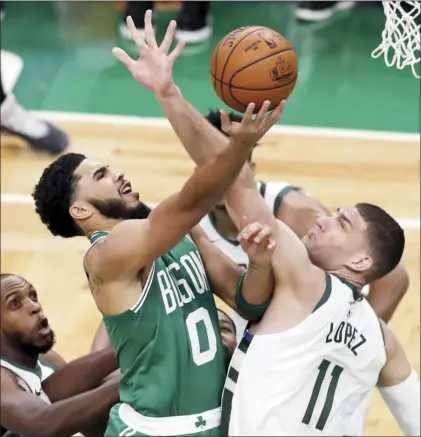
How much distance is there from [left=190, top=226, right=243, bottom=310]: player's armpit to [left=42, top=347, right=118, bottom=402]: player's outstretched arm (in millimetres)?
575

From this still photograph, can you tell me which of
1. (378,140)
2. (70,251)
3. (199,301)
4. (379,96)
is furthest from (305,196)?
(379,96)

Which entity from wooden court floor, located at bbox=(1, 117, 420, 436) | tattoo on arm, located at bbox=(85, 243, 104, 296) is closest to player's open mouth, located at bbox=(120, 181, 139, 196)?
tattoo on arm, located at bbox=(85, 243, 104, 296)

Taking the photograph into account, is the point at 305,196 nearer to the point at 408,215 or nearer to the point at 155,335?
the point at 155,335

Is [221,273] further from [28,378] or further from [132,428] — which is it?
[28,378]

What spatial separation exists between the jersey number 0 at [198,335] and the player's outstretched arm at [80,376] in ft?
2.04

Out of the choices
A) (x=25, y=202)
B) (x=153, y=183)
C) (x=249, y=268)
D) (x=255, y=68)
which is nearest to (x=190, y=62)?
(x=153, y=183)

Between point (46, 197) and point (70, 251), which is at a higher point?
point (46, 197)

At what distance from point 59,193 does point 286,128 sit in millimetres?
3441

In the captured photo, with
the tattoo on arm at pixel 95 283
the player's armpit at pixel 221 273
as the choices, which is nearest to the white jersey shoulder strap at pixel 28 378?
the tattoo on arm at pixel 95 283

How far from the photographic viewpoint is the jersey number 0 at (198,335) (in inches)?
99.4

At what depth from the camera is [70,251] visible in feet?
15.6

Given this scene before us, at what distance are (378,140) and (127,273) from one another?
148 inches

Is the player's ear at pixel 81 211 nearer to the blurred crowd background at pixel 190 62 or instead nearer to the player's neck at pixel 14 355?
the player's neck at pixel 14 355

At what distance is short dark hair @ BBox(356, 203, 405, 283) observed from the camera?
265 centimetres
